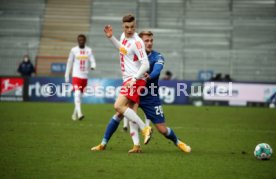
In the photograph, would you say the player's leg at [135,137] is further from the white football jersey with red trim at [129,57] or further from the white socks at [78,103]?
the white socks at [78,103]

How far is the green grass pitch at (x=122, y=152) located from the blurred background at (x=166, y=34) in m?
14.9

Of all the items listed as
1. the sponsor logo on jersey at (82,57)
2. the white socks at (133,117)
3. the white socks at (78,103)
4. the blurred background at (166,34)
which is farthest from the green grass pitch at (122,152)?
the blurred background at (166,34)

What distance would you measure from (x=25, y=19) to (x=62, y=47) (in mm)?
3596

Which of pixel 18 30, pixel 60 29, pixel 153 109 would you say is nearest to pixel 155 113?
pixel 153 109

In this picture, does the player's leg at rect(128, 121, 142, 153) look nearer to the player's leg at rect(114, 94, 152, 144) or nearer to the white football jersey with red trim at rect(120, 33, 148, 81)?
the player's leg at rect(114, 94, 152, 144)

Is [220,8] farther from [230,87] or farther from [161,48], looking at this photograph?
[230,87]

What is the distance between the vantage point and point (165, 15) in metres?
36.3

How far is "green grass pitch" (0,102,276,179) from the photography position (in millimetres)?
7953

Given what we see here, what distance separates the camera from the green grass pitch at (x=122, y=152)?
7.95 metres

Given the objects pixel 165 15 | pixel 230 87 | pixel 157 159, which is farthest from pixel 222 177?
pixel 165 15

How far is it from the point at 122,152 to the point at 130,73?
1.37 m

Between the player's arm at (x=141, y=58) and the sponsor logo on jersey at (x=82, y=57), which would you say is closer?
the player's arm at (x=141, y=58)

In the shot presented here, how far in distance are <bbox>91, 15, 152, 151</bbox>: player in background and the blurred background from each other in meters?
21.3

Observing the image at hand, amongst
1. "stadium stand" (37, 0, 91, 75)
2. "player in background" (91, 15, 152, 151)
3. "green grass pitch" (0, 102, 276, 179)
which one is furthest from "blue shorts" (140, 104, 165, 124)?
"stadium stand" (37, 0, 91, 75)
